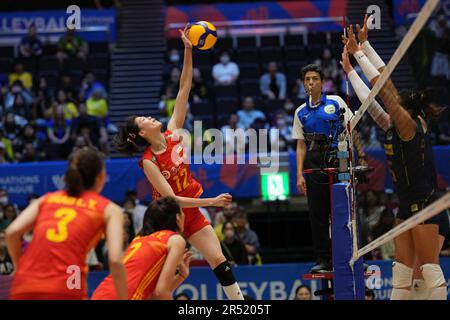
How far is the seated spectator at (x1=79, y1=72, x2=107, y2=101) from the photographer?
17.9m

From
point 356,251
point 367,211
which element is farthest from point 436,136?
point 367,211

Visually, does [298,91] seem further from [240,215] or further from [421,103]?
[421,103]

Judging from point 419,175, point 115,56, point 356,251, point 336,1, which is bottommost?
point 356,251

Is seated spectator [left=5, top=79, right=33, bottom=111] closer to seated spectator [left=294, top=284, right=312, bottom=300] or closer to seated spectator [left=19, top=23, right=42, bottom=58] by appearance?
seated spectator [left=19, top=23, right=42, bottom=58]

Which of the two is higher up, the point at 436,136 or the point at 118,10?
the point at 118,10

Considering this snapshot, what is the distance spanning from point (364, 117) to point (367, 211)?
71.1 inches

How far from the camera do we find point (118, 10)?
2145 cm

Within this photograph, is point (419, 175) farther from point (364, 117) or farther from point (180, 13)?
point (180, 13)

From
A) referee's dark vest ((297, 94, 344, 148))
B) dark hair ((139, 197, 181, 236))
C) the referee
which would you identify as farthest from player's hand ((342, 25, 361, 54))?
dark hair ((139, 197, 181, 236))

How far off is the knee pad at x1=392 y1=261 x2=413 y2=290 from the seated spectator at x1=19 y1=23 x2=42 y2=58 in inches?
575

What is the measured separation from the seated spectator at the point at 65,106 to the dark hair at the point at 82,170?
40.3 feet

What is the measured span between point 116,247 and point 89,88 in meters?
13.8

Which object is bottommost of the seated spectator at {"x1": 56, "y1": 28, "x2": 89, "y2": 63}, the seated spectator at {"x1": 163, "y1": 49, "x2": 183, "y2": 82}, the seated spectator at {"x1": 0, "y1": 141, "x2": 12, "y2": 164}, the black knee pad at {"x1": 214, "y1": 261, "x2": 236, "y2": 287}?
the black knee pad at {"x1": 214, "y1": 261, "x2": 236, "y2": 287}

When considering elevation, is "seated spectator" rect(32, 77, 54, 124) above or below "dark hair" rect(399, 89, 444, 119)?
above
